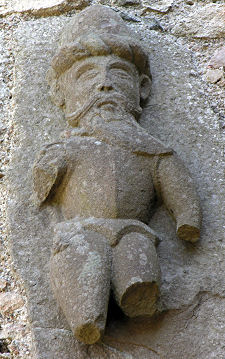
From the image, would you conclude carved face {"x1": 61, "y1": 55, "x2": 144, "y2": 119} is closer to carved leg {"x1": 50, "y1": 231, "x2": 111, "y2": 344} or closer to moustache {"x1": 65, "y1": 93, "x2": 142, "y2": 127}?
moustache {"x1": 65, "y1": 93, "x2": 142, "y2": 127}

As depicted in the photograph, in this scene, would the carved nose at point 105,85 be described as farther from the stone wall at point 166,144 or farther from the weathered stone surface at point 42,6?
the weathered stone surface at point 42,6

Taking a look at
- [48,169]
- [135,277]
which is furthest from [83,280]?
[48,169]

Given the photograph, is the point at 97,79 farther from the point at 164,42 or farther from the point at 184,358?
the point at 184,358

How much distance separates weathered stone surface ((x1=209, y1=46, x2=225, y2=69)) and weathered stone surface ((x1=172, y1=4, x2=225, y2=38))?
3.7 inches

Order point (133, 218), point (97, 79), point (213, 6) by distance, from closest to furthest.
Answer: point (133, 218) → point (97, 79) → point (213, 6)

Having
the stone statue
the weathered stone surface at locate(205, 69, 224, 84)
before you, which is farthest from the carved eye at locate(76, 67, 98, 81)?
the weathered stone surface at locate(205, 69, 224, 84)

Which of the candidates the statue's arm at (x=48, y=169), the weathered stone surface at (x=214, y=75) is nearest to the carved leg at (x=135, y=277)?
the statue's arm at (x=48, y=169)

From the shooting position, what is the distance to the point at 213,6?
8.00 feet

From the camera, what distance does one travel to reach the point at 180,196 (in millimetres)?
1619

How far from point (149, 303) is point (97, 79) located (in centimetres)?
74

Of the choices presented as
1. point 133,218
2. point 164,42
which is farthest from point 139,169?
point 164,42

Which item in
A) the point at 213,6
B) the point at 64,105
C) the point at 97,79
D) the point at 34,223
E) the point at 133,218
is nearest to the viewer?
the point at 133,218

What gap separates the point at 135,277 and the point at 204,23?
133cm

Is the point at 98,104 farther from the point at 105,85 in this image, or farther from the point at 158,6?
the point at 158,6
